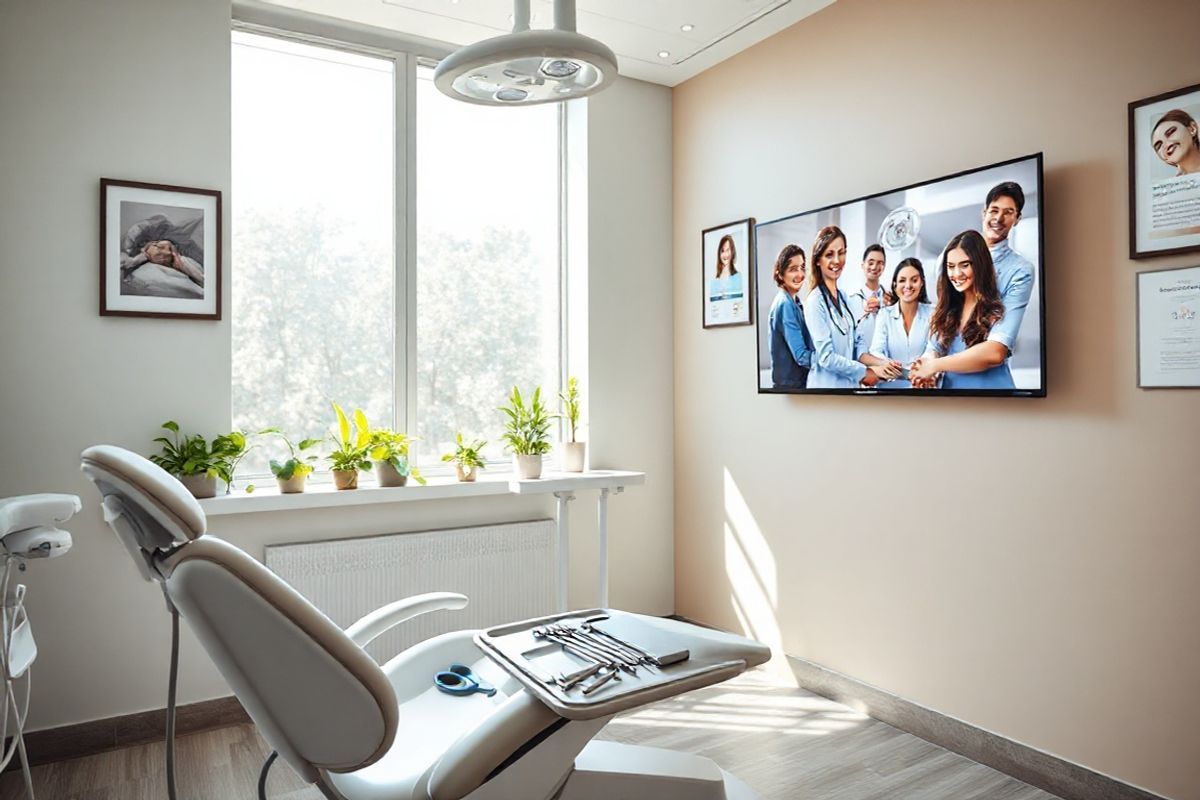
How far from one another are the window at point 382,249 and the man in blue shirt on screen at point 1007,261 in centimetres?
217

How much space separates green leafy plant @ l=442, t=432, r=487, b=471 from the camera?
3688mm

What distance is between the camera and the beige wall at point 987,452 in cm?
238

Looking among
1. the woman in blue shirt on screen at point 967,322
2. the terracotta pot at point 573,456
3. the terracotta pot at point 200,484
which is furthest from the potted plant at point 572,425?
the woman in blue shirt on screen at point 967,322

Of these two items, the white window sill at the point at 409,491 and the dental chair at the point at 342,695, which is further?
the white window sill at the point at 409,491

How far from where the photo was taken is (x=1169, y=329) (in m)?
2.31

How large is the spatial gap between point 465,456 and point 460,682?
159cm

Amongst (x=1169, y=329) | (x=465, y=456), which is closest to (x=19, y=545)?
(x=465, y=456)

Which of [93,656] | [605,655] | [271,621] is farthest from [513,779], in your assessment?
[93,656]

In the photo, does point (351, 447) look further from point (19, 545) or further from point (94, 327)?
point (19, 545)

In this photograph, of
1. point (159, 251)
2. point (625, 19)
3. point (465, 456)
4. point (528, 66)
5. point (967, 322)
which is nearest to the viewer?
point (528, 66)

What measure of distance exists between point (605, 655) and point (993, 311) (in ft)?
5.88

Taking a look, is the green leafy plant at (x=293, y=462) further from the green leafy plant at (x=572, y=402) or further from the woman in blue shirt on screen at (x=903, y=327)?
the woman in blue shirt on screen at (x=903, y=327)

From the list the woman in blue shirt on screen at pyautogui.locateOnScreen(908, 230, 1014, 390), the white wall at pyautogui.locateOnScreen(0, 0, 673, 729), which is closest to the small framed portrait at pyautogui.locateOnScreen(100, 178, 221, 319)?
the white wall at pyautogui.locateOnScreen(0, 0, 673, 729)

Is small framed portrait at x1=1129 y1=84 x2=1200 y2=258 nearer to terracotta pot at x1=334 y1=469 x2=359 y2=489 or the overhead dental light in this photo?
the overhead dental light
